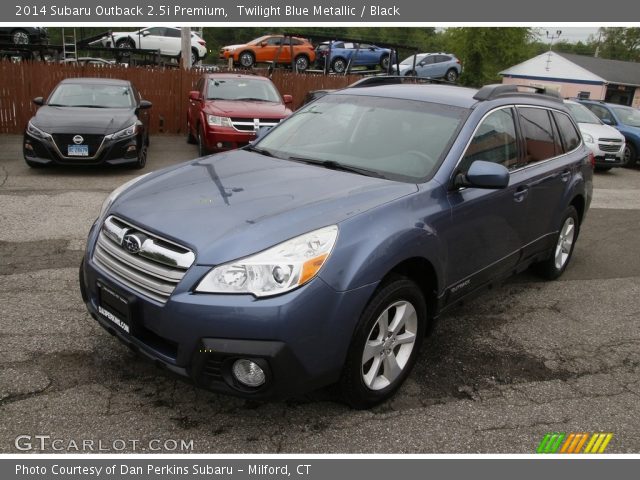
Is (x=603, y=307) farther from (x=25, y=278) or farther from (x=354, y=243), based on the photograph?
(x=25, y=278)

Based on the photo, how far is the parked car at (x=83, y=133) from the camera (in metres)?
8.84

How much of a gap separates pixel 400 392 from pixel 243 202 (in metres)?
1.44

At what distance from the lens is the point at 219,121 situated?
33.8 ft

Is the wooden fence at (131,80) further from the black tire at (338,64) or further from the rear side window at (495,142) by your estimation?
the rear side window at (495,142)

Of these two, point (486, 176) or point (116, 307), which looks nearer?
point (116, 307)

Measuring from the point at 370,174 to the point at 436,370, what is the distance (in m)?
1.32

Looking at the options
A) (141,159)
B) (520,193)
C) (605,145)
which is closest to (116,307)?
(520,193)

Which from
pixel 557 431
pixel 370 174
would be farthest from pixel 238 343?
pixel 557 431

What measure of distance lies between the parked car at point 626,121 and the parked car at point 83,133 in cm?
1171

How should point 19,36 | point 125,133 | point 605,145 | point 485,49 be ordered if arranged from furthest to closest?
point 485,49 < point 19,36 < point 605,145 < point 125,133

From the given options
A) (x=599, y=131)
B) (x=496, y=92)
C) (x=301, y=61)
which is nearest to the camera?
(x=496, y=92)

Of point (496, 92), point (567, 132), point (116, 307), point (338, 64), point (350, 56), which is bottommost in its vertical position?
point (116, 307)

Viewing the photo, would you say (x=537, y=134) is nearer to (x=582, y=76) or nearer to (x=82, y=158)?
(x=82, y=158)

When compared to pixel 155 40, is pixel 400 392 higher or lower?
lower
